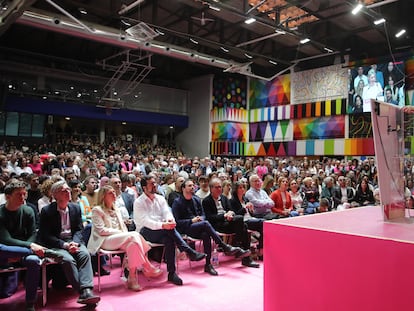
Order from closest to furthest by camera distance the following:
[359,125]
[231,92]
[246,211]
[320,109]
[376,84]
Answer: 1. [246,211]
2. [376,84]
3. [359,125]
4. [320,109]
5. [231,92]

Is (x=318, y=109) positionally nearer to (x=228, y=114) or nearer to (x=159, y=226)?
(x=228, y=114)

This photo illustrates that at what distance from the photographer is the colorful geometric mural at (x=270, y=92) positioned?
16.9 meters

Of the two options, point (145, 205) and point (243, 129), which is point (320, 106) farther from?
point (145, 205)

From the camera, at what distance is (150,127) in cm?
1994

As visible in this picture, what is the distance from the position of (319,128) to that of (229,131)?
4589 mm

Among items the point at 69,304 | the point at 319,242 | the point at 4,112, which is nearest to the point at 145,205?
the point at 69,304

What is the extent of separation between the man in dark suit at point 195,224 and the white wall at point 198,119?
1407 cm

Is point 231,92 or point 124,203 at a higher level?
point 231,92

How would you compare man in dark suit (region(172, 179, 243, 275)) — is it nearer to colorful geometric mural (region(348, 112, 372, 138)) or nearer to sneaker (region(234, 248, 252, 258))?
sneaker (region(234, 248, 252, 258))

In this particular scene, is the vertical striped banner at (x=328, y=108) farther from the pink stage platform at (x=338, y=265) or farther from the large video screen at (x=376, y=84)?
the pink stage platform at (x=338, y=265)

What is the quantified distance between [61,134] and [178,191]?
12535mm

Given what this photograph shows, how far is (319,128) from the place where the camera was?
1555 centimetres

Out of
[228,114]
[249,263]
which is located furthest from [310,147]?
[249,263]

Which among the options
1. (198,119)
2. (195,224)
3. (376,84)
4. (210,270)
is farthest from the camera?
(198,119)
